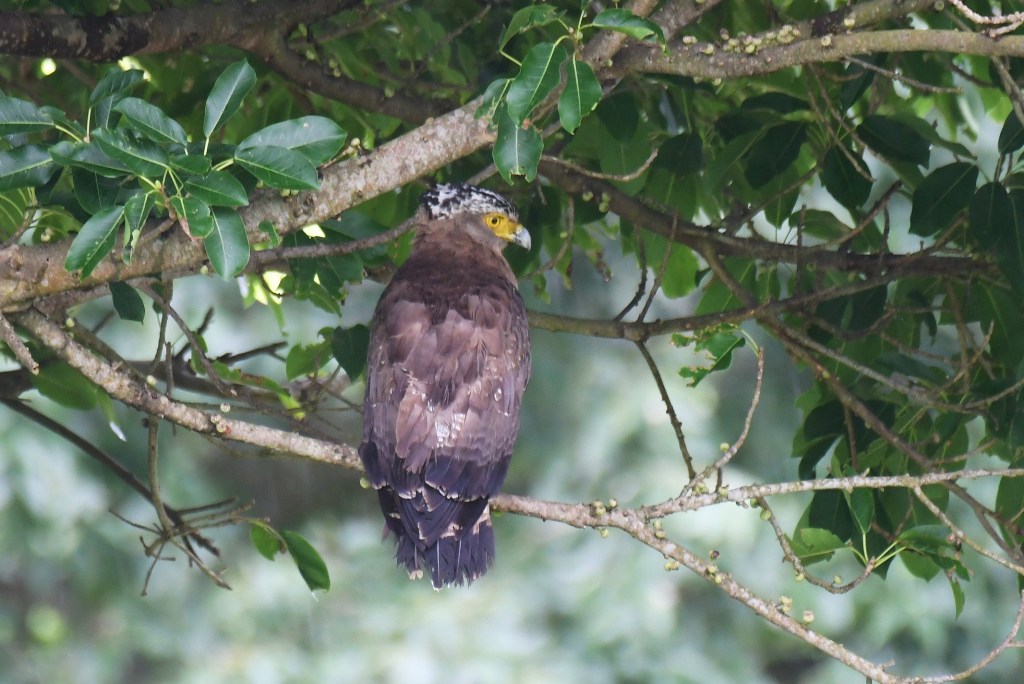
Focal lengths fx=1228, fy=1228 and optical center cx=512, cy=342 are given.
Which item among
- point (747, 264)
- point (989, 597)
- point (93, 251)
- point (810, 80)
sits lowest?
point (93, 251)

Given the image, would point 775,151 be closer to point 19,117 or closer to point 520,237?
point 520,237

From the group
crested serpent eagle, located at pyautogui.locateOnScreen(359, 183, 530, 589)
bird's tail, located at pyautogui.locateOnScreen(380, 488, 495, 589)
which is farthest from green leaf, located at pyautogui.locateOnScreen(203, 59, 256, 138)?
bird's tail, located at pyautogui.locateOnScreen(380, 488, 495, 589)

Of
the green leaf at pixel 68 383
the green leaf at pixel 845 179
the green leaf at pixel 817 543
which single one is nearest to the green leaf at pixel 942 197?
the green leaf at pixel 845 179

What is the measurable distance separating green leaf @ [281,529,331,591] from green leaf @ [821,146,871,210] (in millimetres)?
1839

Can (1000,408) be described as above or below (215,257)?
above

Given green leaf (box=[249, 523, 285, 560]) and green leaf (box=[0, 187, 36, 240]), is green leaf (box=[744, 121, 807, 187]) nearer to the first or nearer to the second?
green leaf (box=[249, 523, 285, 560])

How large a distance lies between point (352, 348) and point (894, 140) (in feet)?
5.51

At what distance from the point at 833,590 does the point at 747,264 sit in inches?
60.8

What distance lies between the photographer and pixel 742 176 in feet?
13.4

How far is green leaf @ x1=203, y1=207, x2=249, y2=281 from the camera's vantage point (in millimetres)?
2375

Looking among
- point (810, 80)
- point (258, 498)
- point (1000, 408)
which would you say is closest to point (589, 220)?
point (810, 80)

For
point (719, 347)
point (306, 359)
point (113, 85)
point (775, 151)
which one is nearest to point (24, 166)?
point (113, 85)

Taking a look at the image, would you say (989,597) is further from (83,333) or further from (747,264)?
(83,333)

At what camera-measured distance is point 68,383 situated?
3.48 m
